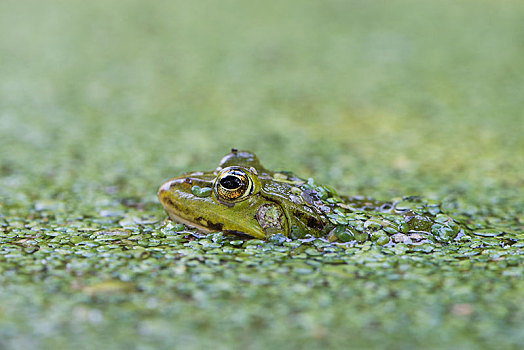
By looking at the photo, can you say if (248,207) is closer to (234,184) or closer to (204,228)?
(234,184)

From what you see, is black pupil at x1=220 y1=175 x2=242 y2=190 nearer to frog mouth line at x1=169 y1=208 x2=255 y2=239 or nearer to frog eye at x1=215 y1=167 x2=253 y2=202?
frog eye at x1=215 y1=167 x2=253 y2=202

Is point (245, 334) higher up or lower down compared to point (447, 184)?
lower down

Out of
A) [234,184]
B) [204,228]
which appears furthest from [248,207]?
[204,228]

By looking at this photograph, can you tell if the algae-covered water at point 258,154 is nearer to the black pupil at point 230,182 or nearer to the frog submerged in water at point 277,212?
the frog submerged in water at point 277,212

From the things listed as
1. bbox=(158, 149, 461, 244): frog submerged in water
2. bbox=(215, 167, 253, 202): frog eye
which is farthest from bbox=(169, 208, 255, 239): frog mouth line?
bbox=(215, 167, 253, 202): frog eye

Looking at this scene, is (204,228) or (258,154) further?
(258,154)

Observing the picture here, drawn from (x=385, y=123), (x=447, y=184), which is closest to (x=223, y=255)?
(x=447, y=184)

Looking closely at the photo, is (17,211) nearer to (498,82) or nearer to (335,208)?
(335,208)
